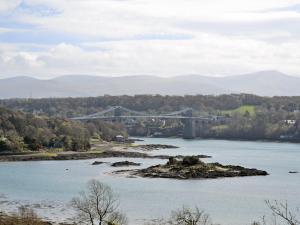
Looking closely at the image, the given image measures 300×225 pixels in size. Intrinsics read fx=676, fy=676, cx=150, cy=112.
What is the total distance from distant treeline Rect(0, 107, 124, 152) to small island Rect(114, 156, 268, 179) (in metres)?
17.1

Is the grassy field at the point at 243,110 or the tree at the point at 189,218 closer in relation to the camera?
the tree at the point at 189,218

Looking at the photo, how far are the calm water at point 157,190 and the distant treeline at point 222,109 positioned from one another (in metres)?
46.7

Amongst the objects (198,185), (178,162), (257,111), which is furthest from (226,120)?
(198,185)

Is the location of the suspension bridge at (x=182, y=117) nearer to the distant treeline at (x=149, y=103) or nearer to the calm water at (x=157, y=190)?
the distant treeline at (x=149, y=103)

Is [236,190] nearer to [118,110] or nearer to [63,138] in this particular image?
[63,138]

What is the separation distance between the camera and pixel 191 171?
43.8 m

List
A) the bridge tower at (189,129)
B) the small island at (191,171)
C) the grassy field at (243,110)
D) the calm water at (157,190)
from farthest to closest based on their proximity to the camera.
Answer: the grassy field at (243,110) → the bridge tower at (189,129) → the small island at (191,171) → the calm water at (157,190)

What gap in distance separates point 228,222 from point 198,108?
98.2 meters

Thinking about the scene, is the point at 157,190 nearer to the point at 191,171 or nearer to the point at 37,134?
the point at 191,171

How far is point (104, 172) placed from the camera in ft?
149

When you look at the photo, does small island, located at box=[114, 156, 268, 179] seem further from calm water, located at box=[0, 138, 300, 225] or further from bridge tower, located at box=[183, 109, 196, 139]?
bridge tower, located at box=[183, 109, 196, 139]

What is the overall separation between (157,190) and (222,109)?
287 ft

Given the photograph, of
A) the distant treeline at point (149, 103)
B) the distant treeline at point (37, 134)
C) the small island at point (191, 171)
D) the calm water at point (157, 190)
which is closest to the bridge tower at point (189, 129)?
the distant treeline at point (149, 103)

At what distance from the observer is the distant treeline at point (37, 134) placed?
60466 mm
